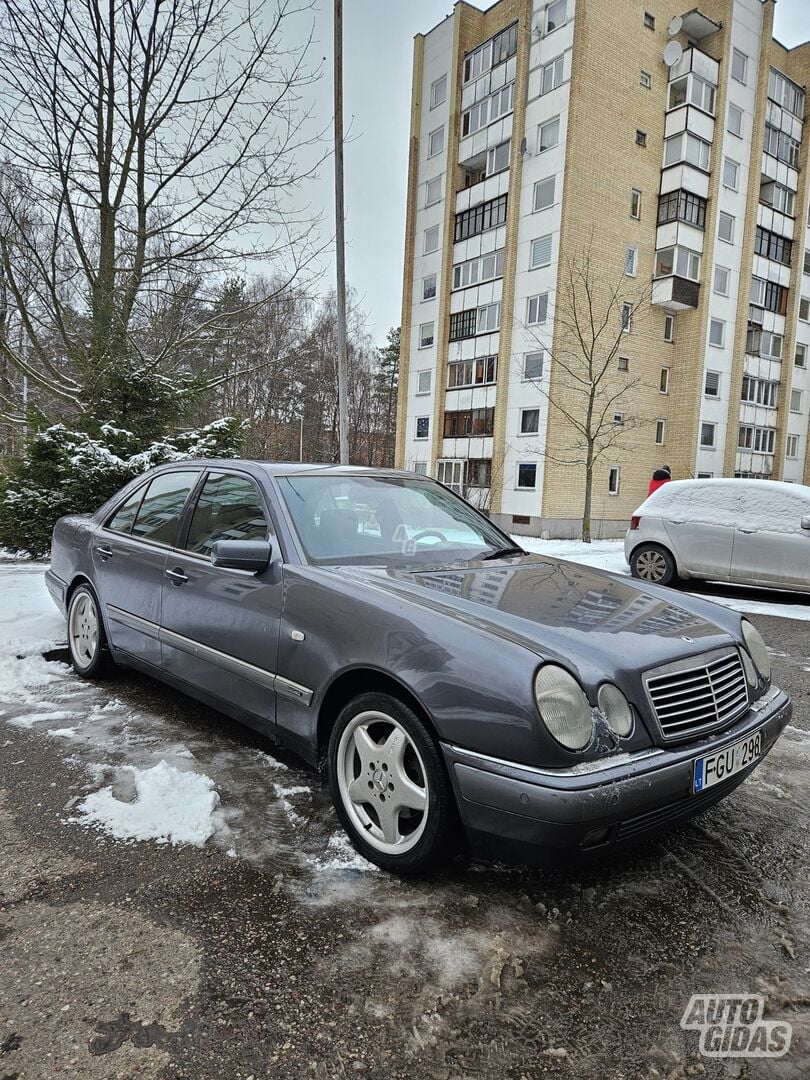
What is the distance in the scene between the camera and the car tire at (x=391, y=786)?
2.35 meters

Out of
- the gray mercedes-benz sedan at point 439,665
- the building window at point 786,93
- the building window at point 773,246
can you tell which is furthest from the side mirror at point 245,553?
the building window at point 786,93

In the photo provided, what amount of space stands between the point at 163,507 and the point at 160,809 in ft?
6.17

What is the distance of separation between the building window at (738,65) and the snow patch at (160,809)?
3362cm

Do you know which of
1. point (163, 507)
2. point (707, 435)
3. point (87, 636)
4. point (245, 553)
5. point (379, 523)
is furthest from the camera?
point (707, 435)

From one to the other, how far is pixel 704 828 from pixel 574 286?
79.1ft

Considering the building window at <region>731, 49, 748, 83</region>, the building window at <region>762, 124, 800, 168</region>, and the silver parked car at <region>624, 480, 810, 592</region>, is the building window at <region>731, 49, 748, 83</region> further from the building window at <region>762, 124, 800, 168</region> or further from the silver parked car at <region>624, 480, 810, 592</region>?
the silver parked car at <region>624, 480, 810, 592</region>

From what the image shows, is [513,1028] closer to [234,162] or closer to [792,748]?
[792,748]

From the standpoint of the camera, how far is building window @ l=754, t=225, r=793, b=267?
2920 centimetres

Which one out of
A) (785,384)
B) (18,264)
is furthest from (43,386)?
(785,384)

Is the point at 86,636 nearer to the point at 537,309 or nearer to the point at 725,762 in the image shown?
the point at 725,762

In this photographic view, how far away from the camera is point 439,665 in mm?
2340

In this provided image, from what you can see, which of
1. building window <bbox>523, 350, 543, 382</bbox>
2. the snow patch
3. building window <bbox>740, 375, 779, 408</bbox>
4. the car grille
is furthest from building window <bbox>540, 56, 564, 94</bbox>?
the snow patch

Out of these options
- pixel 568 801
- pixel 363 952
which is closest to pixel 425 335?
pixel 568 801

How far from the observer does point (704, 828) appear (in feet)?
9.68
